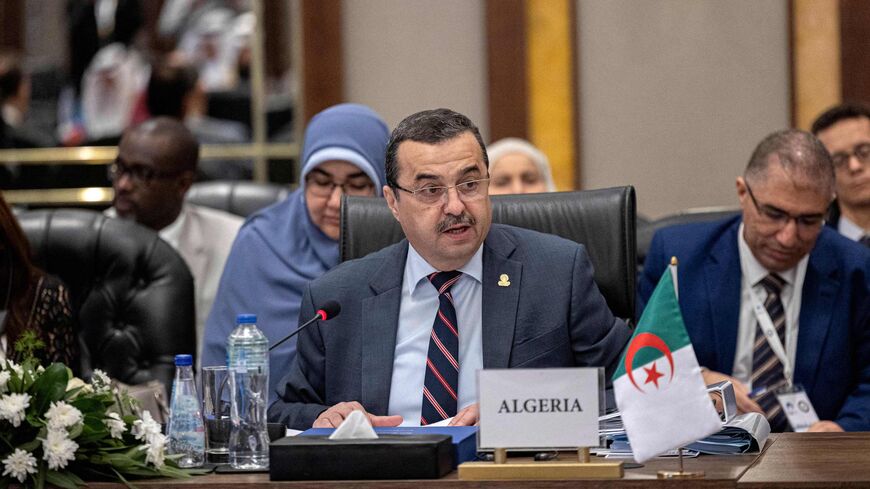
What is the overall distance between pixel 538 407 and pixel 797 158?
1722mm

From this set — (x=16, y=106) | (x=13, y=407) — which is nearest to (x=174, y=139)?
(x=16, y=106)

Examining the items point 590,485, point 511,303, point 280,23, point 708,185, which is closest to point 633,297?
point 511,303

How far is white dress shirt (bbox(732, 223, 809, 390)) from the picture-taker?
3.52m

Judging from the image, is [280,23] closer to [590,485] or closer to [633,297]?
[633,297]

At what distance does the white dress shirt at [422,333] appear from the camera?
2.71 meters

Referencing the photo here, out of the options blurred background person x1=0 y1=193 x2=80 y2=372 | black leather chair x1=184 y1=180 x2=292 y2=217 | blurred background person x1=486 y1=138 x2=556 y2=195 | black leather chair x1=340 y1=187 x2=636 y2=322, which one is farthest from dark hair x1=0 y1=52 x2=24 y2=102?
black leather chair x1=340 y1=187 x2=636 y2=322

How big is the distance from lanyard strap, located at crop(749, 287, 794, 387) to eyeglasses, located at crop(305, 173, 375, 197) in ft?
3.84

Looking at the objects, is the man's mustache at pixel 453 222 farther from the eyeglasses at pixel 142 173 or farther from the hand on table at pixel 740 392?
the eyeglasses at pixel 142 173

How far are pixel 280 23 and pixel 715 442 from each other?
4237 mm

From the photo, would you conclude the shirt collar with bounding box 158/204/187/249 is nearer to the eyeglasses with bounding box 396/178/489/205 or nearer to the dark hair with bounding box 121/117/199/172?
the dark hair with bounding box 121/117/199/172

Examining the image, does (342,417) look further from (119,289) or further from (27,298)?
(119,289)

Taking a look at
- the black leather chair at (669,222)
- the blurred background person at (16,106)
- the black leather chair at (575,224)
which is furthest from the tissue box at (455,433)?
the blurred background person at (16,106)

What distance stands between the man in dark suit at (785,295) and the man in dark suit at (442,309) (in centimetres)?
76

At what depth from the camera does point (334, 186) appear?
152 inches
